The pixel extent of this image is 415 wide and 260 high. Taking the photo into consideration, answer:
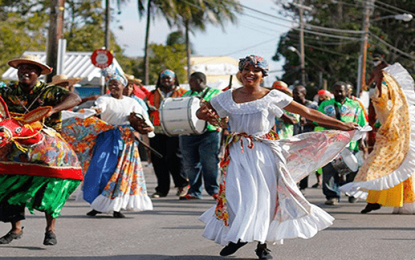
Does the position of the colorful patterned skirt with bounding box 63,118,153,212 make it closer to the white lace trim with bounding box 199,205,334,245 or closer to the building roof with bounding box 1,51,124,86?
the white lace trim with bounding box 199,205,334,245

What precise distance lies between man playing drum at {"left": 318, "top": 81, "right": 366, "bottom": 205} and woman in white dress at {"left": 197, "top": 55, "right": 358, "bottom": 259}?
15.6ft

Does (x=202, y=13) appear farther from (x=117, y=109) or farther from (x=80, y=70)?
(x=117, y=109)

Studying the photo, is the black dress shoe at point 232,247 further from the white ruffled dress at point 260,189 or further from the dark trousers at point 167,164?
the dark trousers at point 167,164

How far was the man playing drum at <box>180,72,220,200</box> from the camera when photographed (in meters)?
12.6

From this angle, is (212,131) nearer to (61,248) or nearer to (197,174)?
(197,174)

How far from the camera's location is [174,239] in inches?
329

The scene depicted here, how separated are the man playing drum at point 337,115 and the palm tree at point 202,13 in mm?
26929

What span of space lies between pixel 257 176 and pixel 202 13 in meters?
36.6

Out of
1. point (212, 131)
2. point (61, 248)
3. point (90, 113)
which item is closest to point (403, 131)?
point (212, 131)

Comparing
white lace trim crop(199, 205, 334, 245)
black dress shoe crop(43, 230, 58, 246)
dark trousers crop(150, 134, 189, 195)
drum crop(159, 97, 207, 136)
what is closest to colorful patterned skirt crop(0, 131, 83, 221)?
black dress shoe crop(43, 230, 58, 246)

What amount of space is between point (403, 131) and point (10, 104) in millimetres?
5284

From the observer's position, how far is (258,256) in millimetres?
7008

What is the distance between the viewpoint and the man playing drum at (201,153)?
12.6m

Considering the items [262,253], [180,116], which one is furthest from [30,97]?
[180,116]
